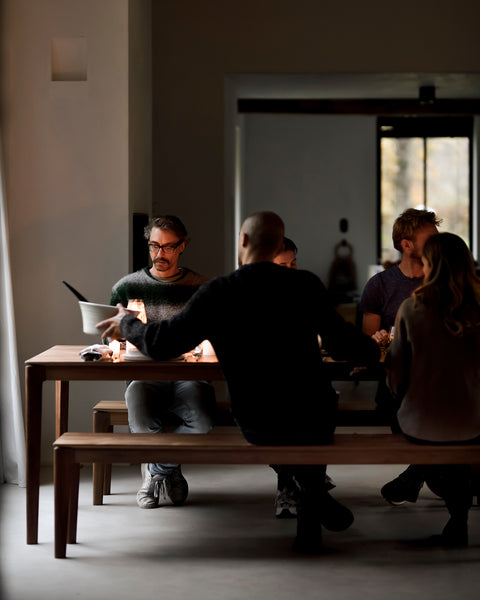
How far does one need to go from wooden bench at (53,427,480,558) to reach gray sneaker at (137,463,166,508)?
75 centimetres

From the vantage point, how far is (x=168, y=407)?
425 cm

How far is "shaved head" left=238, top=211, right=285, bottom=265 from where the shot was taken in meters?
3.25

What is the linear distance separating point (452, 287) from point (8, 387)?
7.93ft

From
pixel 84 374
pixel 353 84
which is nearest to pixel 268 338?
pixel 84 374

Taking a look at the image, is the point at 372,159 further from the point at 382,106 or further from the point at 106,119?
the point at 106,119

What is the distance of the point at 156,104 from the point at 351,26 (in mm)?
1439

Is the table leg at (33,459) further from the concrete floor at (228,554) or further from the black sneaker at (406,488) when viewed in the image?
the black sneaker at (406,488)

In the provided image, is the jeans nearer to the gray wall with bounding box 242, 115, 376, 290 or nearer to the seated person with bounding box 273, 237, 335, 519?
the seated person with bounding box 273, 237, 335, 519

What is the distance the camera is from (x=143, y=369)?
11.8 feet

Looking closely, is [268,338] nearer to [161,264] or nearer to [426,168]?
[161,264]

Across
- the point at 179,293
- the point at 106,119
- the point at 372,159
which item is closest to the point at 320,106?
the point at 372,159

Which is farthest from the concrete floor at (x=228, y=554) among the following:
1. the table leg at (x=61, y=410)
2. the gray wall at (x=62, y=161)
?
the gray wall at (x=62, y=161)

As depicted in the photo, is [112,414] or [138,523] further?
[112,414]

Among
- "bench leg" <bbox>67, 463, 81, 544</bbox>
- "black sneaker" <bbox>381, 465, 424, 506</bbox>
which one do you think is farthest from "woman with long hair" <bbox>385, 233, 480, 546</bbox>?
"bench leg" <bbox>67, 463, 81, 544</bbox>
